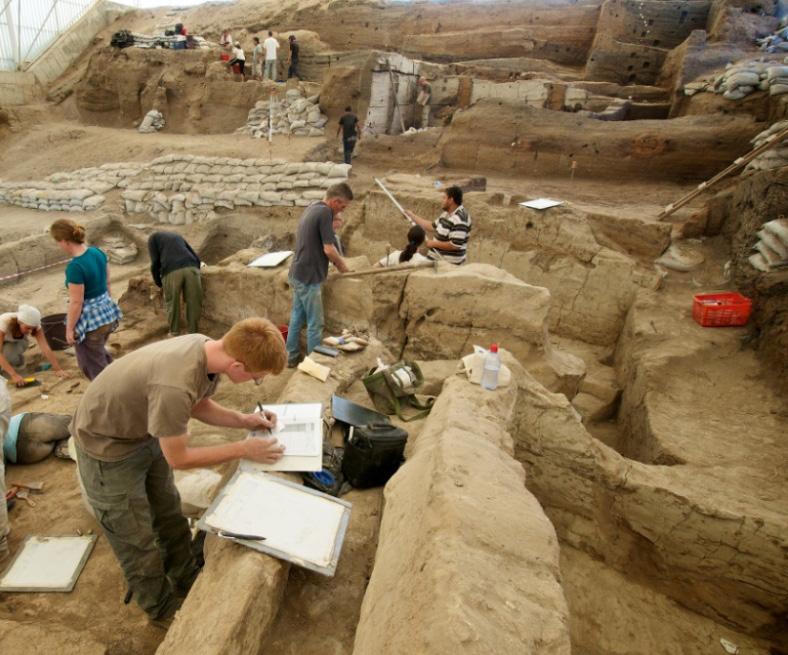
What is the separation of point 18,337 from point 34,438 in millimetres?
1814

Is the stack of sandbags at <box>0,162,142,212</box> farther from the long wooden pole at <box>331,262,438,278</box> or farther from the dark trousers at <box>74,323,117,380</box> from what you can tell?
the long wooden pole at <box>331,262,438,278</box>

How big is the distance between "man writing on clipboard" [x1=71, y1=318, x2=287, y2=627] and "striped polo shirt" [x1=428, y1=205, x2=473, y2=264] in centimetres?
341

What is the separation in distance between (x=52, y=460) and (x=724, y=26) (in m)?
17.0

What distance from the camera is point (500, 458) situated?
2.50m

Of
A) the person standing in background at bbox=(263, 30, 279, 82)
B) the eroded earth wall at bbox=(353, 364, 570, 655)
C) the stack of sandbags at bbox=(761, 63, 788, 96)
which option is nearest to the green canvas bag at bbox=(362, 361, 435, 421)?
the eroded earth wall at bbox=(353, 364, 570, 655)

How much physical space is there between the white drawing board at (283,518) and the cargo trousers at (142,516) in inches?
20.7

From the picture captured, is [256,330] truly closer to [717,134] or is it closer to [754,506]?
[754,506]

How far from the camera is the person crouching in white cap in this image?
4.62m

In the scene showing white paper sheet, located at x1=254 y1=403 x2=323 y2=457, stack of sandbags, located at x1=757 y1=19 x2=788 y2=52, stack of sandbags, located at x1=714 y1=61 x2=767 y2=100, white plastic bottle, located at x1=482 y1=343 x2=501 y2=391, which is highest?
stack of sandbags, located at x1=757 y1=19 x2=788 y2=52

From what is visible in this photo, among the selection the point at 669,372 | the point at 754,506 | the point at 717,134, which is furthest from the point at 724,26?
the point at 754,506

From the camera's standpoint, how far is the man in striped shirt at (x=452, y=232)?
5.32 m

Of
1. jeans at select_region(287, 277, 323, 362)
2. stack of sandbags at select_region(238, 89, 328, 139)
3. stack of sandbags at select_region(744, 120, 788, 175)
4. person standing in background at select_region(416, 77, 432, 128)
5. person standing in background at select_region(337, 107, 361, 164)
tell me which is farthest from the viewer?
person standing in background at select_region(416, 77, 432, 128)

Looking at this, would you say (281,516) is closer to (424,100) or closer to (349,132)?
(349,132)

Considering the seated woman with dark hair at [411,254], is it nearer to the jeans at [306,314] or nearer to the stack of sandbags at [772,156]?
the jeans at [306,314]
